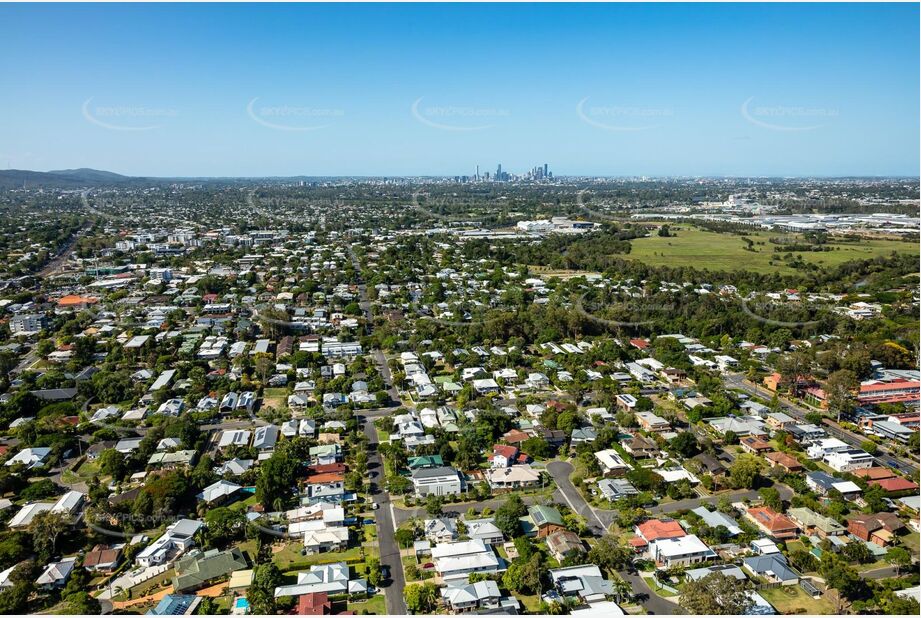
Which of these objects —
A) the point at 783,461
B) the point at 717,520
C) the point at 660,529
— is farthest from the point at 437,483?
the point at 783,461

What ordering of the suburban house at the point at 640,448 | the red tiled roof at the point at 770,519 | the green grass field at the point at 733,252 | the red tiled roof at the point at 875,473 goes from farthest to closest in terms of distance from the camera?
the green grass field at the point at 733,252, the suburban house at the point at 640,448, the red tiled roof at the point at 875,473, the red tiled roof at the point at 770,519

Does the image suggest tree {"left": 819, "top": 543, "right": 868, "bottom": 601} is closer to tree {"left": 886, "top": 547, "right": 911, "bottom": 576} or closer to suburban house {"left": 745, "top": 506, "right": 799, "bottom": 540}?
tree {"left": 886, "top": 547, "right": 911, "bottom": 576}

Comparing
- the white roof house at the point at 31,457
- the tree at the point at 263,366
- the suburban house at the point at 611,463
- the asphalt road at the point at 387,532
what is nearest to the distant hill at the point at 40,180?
the tree at the point at 263,366

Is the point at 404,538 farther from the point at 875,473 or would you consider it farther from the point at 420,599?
the point at 875,473

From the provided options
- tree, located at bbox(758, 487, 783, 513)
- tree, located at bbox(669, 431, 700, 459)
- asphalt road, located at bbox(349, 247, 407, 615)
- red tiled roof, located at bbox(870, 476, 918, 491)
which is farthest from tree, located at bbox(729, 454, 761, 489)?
asphalt road, located at bbox(349, 247, 407, 615)

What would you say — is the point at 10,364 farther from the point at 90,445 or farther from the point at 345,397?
the point at 345,397

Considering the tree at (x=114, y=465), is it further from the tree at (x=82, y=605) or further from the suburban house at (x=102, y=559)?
the tree at (x=82, y=605)
